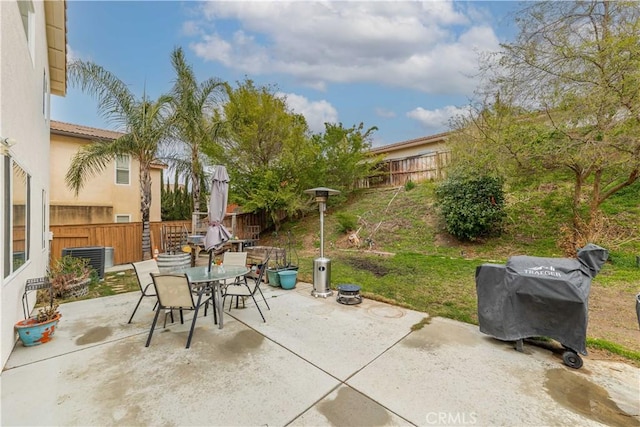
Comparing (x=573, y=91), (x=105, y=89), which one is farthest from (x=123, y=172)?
(x=573, y=91)

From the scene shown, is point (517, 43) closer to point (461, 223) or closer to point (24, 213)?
point (461, 223)

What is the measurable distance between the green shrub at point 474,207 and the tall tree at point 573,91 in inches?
56.4

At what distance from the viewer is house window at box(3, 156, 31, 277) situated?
9.78 ft

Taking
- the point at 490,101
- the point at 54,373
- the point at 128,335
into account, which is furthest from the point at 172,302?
the point at 490,101

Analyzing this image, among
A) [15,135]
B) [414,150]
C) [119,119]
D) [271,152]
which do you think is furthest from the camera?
[414,150]

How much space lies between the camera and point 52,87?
8094mm

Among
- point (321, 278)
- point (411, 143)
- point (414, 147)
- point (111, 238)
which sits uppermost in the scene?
point (411, 143)

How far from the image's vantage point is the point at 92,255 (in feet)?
23.2

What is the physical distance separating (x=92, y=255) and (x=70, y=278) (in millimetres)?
1768

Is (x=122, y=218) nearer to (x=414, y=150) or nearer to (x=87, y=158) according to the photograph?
(x=87, y=158)

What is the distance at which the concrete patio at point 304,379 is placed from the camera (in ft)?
7.29

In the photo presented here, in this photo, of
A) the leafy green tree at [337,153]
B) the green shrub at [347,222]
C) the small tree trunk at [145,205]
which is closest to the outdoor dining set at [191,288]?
the small tree trunk at [145,205]

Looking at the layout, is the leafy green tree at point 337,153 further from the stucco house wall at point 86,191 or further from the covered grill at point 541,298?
the covered grill at point 541,298

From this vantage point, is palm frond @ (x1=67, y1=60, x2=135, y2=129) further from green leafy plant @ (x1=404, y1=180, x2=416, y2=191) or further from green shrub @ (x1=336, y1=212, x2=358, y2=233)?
green leafy plant @ (x1=404, y1=180, x2=416, y2=191)
